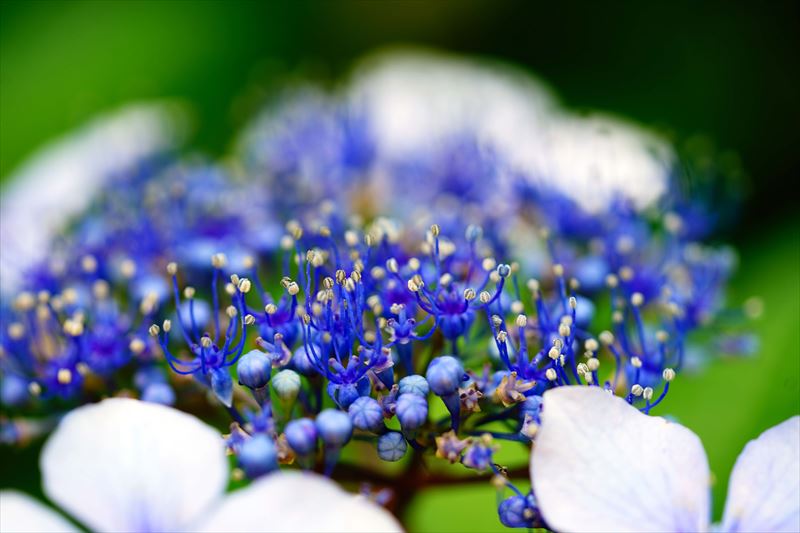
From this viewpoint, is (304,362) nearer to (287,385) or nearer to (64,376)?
(287,385)

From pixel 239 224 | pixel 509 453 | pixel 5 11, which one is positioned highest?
pixel 5 11

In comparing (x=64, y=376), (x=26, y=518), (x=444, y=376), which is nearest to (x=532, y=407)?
(x=444, y=376)

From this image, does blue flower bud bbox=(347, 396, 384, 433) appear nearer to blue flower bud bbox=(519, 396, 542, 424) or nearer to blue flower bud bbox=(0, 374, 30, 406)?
blue flower bud bbox=(519, 396, 542, 424)

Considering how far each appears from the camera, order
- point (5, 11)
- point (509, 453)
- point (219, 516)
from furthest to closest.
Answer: point (5, 11) → point (509, 453) → point (219, 516)

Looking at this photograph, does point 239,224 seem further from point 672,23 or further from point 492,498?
point 672,23

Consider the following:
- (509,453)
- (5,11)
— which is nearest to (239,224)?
(509,453)

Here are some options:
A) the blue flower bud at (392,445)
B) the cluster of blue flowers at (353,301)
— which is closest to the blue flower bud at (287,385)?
the cluster of blue flowers at (353,301)

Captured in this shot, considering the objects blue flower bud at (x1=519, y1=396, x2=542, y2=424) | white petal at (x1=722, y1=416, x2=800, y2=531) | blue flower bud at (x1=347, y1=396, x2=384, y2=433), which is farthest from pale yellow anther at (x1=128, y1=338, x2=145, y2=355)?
white petal at (x1=722, y1=416, x2=800, y2=531)
